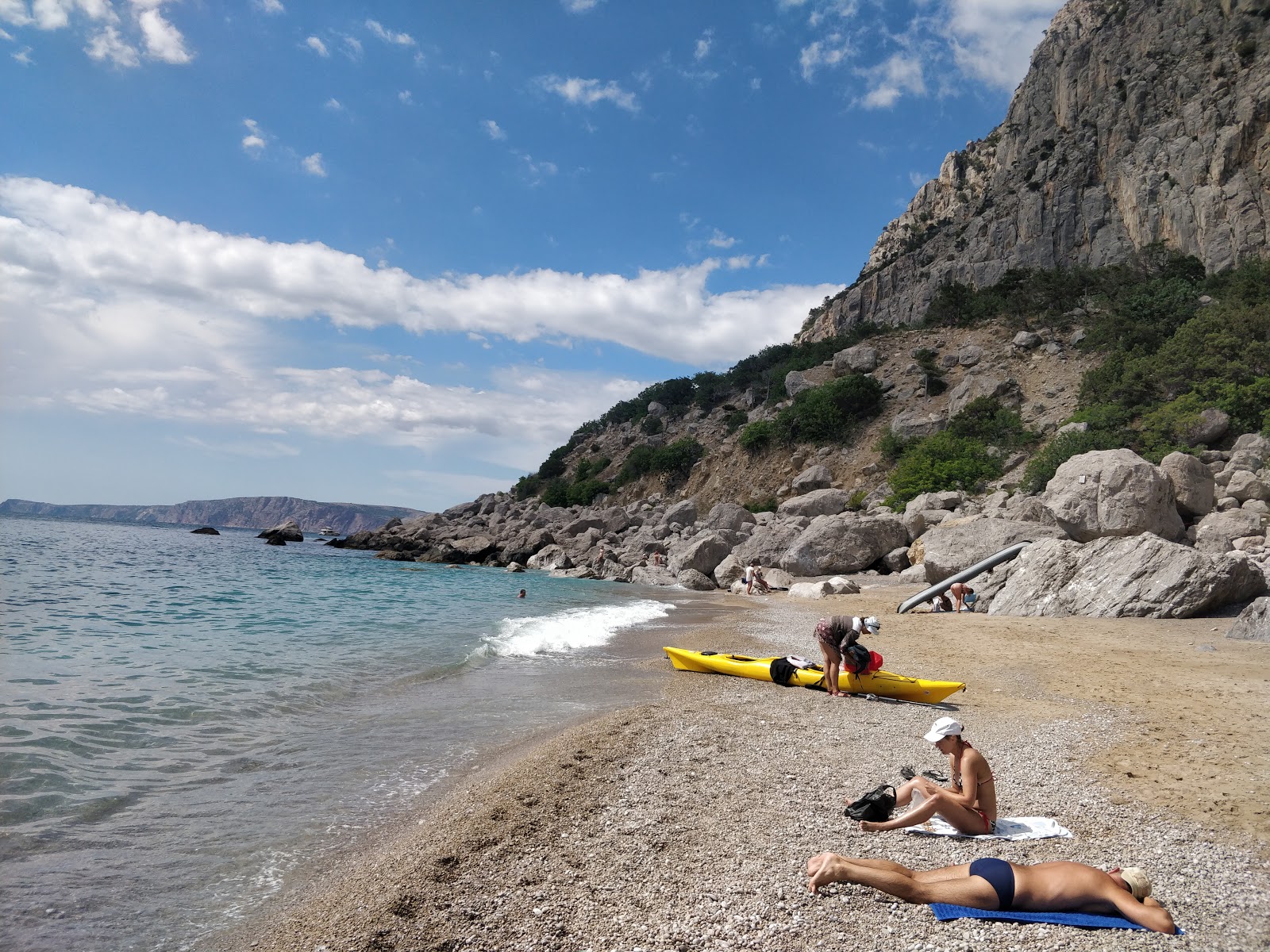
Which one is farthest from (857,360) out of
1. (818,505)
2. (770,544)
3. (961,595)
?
(961,595)

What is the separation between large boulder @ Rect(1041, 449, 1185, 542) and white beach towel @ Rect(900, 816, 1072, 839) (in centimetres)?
1453

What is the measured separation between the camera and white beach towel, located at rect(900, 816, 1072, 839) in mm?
4680

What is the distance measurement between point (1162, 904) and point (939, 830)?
126 centimetres

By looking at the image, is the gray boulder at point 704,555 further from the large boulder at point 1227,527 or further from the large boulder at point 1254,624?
the large boulder at point 1254,624

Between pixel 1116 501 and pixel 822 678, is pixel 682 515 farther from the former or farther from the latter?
pixel 822 678

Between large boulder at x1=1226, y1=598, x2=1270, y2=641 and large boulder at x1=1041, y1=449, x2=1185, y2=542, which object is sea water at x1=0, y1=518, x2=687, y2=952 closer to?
large boulder at x1=1226, y1=598, x2=1270, y2=641

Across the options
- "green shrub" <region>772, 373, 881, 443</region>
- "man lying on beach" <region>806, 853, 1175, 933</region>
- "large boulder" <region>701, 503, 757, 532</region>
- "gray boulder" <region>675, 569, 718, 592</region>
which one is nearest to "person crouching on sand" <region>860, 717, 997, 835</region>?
"man lying on beach" <region>806, 853, 1175, 933</region>

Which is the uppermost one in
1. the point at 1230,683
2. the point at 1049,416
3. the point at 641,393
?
the point at 641,393

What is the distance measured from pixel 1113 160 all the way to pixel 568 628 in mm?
59974

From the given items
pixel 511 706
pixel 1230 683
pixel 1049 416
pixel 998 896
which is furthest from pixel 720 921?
pixel 1049 416

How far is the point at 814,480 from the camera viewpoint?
1725 inches

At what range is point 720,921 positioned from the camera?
140 inches

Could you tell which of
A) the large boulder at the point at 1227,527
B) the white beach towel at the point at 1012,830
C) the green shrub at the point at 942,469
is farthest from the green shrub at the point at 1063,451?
the white beach towel at the point at 1012,830

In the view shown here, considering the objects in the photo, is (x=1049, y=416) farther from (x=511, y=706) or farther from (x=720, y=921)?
(x=720, y=921)
